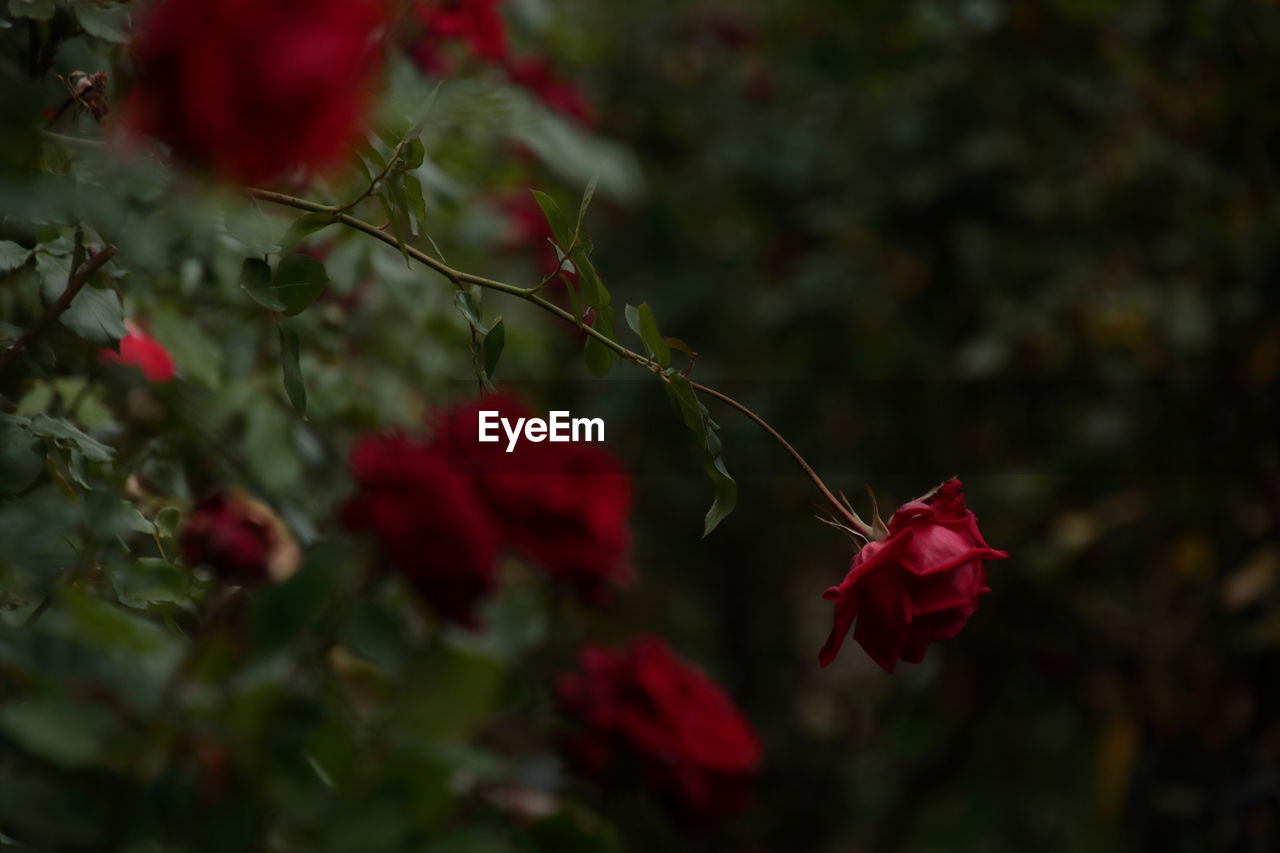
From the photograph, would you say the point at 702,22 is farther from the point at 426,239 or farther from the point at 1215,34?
the point at 426,239

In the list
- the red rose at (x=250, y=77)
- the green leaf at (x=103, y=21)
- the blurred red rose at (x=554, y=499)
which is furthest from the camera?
the green leaf at (x=103, y=21)

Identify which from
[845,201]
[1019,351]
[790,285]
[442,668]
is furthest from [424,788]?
[790,285]

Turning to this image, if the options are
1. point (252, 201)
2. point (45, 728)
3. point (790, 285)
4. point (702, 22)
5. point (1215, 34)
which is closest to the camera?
point (45, 728)

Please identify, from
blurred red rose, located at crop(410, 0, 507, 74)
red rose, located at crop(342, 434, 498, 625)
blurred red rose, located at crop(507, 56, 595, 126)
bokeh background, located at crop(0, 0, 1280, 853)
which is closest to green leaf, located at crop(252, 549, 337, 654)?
red rose, located at crop(342, 434, 498, 625)

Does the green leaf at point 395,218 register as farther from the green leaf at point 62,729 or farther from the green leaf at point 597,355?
the green leaf at point 62,729

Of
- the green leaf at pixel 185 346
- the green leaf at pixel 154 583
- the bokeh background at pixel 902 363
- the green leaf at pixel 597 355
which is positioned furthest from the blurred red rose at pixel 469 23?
the green leaf at pixel 154 583

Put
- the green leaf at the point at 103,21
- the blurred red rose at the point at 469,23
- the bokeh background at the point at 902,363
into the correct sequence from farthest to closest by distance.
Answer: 1. the bokeh background at the point at 902,363
2. the blurred red rose at the point at 469,23
3. the green leaf at the point at 103,21

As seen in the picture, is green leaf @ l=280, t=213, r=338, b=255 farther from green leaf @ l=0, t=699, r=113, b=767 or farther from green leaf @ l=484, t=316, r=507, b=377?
green leaf @ l=0, t=699, r=113, b=767
